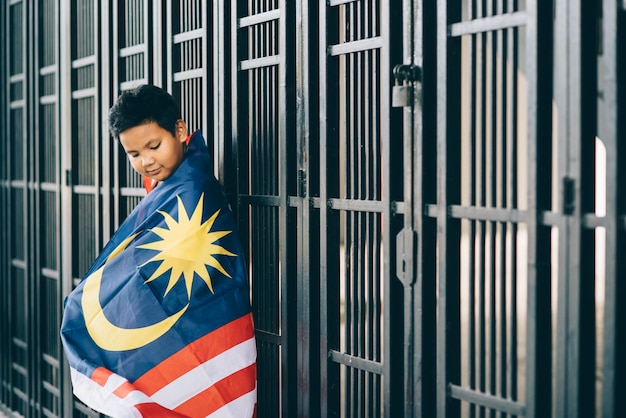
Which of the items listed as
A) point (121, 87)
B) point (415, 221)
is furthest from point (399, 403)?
point (121, 87)

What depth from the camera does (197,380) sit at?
314cm

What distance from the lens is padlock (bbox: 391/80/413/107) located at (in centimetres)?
257

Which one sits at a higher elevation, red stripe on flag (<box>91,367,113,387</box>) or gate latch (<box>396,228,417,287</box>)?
gate latch (<box>396,228,417,287</box>)

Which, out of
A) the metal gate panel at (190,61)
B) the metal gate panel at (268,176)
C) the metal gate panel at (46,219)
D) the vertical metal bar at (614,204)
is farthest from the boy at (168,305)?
the metal gate panel at (46,219)

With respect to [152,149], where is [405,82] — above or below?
above

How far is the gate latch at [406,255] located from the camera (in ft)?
8.55

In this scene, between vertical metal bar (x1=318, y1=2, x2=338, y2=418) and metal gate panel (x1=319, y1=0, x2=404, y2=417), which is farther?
vertical metal bar (x1=318, y1=2, x2=338, y2=418)

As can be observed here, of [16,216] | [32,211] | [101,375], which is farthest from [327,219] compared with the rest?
[16,216]

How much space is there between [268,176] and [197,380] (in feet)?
2.76

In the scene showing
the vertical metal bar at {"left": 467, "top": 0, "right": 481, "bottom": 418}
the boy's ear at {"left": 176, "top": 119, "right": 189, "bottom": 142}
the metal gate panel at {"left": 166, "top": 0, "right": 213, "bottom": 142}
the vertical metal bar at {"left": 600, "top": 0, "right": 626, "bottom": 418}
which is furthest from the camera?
the metal gate panel at {"left": 166, "top": 0, "right": 213, "bottom": 142}

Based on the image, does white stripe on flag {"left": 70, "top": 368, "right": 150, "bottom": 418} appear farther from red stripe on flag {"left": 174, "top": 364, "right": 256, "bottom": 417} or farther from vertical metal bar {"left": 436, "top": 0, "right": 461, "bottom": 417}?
vertical metal bar {"left": 436, "top": 0, "right": 461, "bottom": 417}

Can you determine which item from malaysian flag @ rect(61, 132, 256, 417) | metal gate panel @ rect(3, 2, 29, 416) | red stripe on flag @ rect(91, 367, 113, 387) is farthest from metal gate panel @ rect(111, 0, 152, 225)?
metal gate panel @ rect(3, 2, 29, 416)

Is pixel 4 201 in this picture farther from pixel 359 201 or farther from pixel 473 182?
pixel 473 182

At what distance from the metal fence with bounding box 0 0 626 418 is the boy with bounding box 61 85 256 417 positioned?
0.65 feet
